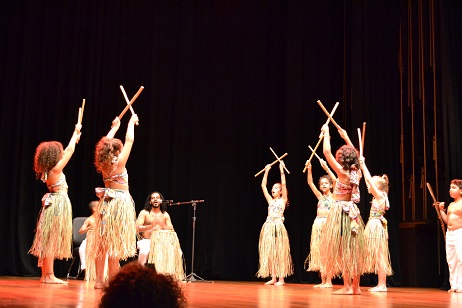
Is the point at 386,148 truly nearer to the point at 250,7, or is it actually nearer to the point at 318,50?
the point at 318,50

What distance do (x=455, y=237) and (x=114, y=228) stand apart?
13.9 ft

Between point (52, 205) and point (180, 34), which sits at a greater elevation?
point (180, 34)

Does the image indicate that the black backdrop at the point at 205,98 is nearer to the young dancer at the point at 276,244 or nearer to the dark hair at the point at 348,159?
the young dancer at the point at 276,244

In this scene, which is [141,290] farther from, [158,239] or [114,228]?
[158,239]

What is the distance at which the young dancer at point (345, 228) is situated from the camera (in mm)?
5125

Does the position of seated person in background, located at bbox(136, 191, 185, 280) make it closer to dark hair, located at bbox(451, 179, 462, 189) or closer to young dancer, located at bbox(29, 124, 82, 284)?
young dancer, located at bbox(29, 124, 82, 284)

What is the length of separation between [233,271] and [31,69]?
3.94 metres

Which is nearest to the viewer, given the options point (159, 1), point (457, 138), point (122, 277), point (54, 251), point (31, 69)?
point (122, 277)

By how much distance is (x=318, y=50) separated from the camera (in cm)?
924

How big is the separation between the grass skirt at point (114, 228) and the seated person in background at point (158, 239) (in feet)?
8.87

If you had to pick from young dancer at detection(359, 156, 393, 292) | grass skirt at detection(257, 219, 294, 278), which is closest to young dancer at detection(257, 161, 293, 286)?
grass skirt at detection(257, 219, 294, 278)

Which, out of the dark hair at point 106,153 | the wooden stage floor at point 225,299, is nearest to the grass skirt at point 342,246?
the wooden stage floor at point 225,299

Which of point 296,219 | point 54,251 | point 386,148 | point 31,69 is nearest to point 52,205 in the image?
point 54,251

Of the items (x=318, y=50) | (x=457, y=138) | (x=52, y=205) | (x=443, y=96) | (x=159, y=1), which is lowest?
(x=52, y=205)
